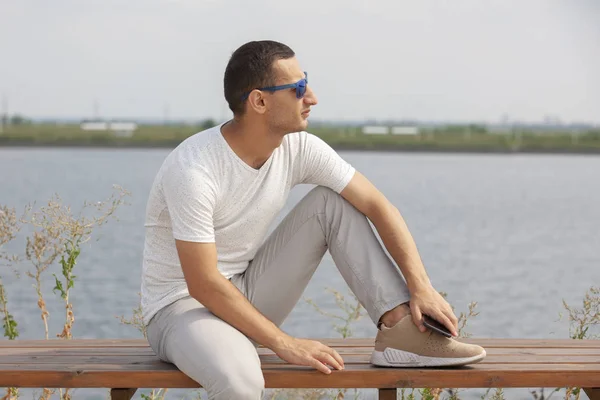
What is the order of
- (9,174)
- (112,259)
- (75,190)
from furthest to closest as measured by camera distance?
(9,174), (75,190), (112,259)

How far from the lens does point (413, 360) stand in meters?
2.83

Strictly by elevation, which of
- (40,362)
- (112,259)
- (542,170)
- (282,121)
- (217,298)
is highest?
(282,121)

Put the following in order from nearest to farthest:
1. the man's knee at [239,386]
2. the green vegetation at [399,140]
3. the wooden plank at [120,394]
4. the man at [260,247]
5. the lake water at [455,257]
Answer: the man's knee at [239,386] < the man at [260,247] < the wooden plank at [120,394] < the lake water at [455,257] < the green vegetation at [399,140]

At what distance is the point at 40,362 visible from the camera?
291cm

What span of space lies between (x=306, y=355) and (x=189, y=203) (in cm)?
54

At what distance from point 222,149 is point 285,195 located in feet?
0.90

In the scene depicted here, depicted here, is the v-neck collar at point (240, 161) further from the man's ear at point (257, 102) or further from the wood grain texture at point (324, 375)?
the wood grain texture at point (324, 375)

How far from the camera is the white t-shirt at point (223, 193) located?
2799 millimetres

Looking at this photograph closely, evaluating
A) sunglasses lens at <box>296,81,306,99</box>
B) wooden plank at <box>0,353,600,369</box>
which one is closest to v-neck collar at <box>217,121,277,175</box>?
sunglasses lens at <box>296,81,306,99</box>

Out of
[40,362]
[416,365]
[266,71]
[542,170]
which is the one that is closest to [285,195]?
[266,71]

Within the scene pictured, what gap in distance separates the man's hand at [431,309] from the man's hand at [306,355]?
0.85 ft

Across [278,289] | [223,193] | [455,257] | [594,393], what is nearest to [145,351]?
[278,289]

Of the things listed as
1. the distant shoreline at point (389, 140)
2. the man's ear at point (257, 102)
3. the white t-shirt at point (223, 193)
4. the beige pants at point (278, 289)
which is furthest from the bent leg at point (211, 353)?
the distant shoreline at point (389, 140)

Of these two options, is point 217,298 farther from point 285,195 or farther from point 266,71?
point 266,71
